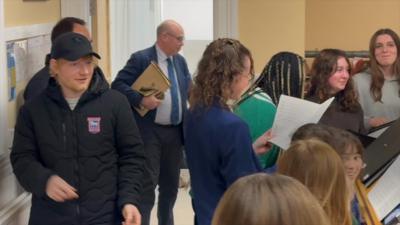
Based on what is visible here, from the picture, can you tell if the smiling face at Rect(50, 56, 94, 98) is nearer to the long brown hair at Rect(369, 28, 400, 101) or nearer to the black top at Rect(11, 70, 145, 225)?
the black top at Rect(11, 70, 145, 225)

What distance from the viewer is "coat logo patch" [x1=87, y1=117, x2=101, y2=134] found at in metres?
2.32

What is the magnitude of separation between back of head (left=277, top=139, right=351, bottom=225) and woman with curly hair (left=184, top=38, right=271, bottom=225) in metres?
0.43

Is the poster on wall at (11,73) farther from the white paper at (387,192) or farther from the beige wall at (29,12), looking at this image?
the white paper at (387,192)

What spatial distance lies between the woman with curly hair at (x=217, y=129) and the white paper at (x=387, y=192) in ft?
1.29

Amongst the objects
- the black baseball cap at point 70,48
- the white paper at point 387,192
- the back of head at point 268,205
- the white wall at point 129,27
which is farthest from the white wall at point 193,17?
the back of head at point 268,205

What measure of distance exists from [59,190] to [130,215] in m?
0.26

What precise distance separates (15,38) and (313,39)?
4.03m

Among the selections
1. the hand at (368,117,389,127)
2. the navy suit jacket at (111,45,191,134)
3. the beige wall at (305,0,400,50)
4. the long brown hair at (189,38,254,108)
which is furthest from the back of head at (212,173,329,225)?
the beige wall at (305,0,400,50)

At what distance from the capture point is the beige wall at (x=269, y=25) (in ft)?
15.8

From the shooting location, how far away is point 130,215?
7.52 ft

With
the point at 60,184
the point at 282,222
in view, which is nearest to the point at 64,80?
the point at 60,184

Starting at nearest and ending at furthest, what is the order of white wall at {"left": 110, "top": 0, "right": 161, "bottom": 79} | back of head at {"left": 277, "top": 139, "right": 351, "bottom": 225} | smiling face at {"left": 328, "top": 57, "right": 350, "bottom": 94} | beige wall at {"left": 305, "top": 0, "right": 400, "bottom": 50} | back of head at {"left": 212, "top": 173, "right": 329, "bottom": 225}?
back of head at {"left": 212, "top": 173, "right": 329, "bottom": 225}, back of head at {"left": 277, "top": 139, "right": 351, "bottom": 225}, smiling face at {"left": 328, "top": 57, "right": 350, "bottom": 94}, beige wall at {"left": 305, "top": 0, "right": 400, "bottom": 50}, white wall at {"left": 110, "top": 0, "right": 161, "bottom": 79}

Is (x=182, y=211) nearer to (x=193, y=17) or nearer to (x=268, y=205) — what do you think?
(x=193, y=17)

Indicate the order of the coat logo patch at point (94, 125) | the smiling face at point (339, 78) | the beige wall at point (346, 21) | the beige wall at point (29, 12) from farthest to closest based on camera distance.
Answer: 1. the beige wall at point (346, 21)
2. the smiling face at point (339, 78)
3. the beige wall at point (29, 12)
4. the coat logo patch at point (94, 125)
